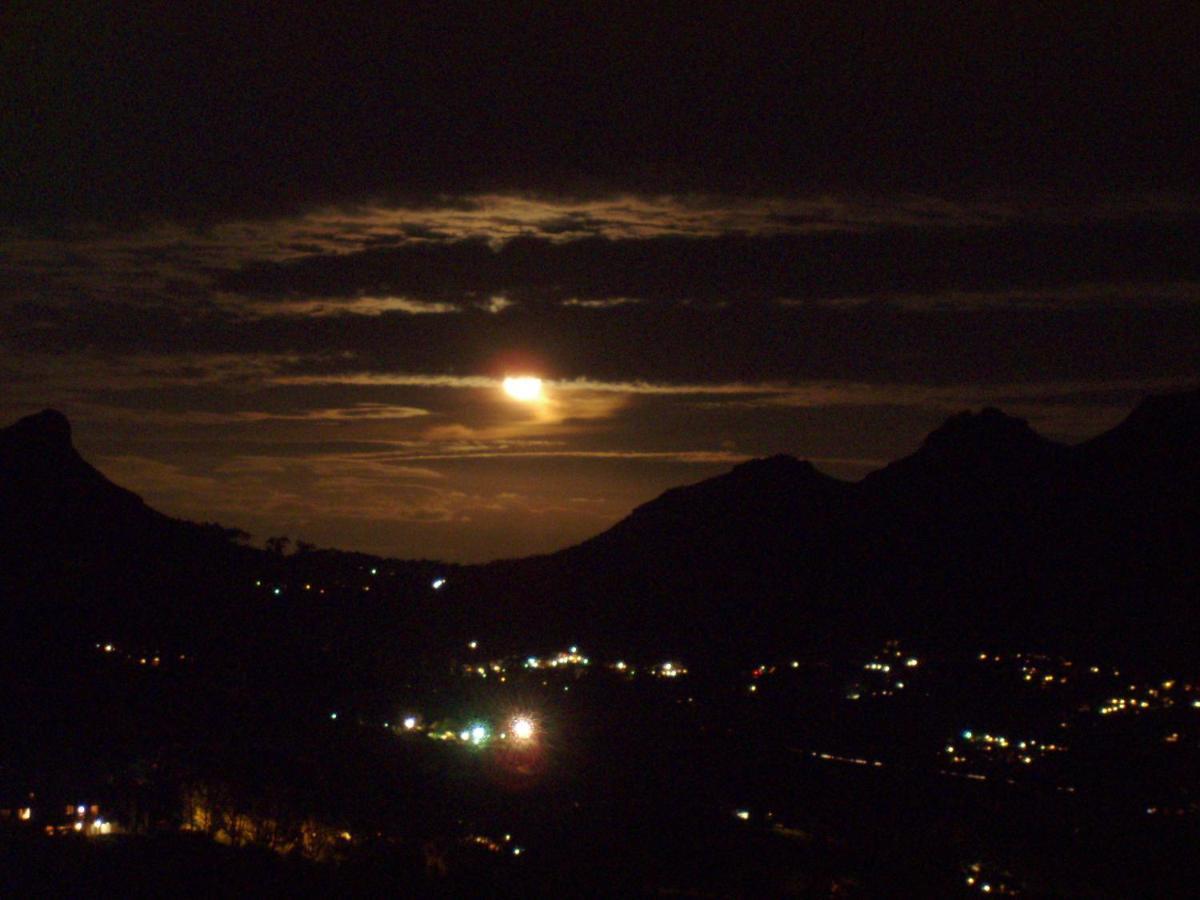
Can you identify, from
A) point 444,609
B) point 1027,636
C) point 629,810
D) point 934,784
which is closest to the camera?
point 629,810

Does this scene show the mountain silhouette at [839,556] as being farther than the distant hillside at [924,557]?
No

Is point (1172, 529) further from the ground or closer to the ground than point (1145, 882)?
further from the ground

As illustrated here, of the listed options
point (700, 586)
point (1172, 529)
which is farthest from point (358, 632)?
point (1172, 529)

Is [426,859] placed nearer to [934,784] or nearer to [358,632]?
[934,784]

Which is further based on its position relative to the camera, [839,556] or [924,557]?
[839,556]

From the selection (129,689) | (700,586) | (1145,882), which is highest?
(700,586)

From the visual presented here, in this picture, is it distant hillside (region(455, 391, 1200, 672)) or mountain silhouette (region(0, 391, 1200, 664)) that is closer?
mountain silhouette (region(0, 391, 1200, 664))

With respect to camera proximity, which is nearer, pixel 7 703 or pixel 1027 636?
pixel 7 703

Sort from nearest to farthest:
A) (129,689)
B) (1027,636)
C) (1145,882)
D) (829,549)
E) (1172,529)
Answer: (1145,882)
(129,689)
(1027,636)
(1172,529)
(829,549)
